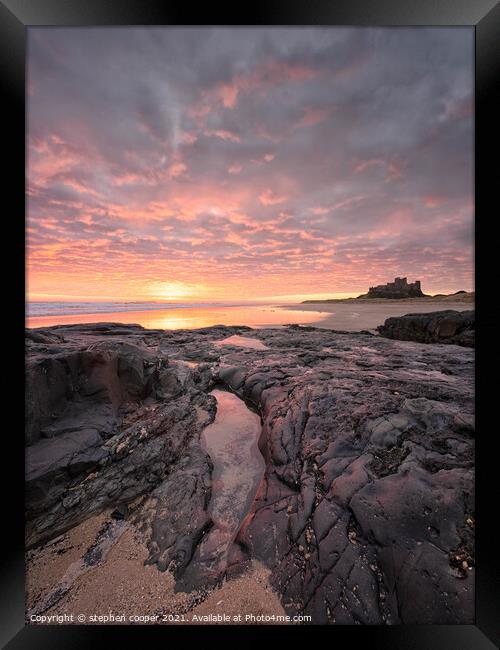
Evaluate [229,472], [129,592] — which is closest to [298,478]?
[229,472]

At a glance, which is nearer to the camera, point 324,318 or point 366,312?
point 366,312

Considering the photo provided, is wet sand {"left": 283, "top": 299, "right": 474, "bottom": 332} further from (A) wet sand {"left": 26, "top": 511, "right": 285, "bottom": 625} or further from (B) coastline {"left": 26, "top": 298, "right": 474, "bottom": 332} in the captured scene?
(A) wet sand {"left": 26, "top": 511, "right": 285, "bottom": 625}

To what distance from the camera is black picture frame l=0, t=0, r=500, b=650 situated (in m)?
2.44

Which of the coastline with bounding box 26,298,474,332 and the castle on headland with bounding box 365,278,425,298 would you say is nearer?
the castle on headland with bounding box 365,278,425,298

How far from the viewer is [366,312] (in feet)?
40.0

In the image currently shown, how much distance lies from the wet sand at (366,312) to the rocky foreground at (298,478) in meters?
4.43

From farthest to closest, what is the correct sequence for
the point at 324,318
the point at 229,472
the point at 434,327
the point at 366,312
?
1. the point at 324,318
2. the point at 366,312
3. the point at 434,327
4. the point at 229,472

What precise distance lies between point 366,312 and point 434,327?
12.0ft

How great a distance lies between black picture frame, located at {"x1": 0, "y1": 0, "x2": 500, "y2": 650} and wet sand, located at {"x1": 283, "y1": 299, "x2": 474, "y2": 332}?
5.52 meters

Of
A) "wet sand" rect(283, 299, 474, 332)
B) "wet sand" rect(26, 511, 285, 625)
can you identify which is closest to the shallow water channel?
"wet sand" rect(26, 511, 285, 625)
